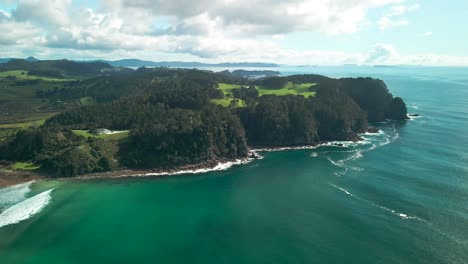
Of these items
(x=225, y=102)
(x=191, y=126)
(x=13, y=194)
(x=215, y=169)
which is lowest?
(x=13, y=194)

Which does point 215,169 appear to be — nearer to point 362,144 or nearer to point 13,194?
point 13,194

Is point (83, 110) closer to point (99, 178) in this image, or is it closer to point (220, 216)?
point (99, 178)

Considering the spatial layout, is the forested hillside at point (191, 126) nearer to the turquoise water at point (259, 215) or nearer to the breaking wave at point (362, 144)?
the breaking wave at point (362, 144)

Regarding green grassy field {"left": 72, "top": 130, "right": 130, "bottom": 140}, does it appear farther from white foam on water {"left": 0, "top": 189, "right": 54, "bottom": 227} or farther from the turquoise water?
white foam on water {"left": 0, "top": 189, "right": 54, "bottom": 227}

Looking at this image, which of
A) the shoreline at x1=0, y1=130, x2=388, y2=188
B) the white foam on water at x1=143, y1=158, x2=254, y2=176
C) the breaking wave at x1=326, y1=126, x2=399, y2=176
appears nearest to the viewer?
the shoreline at x1=0, y1=130, x2=388, y2=188

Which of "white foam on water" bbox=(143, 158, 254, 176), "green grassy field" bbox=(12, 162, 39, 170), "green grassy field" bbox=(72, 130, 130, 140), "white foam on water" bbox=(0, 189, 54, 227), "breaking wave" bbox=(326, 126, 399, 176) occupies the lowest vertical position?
"white foam on water" bbox=(0, 189, 54, 227)

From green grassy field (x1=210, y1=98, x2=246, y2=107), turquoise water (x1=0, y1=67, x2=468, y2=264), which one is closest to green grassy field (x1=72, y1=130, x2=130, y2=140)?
turquoise water (x1=0, y1=67, x2=468, y2=264)

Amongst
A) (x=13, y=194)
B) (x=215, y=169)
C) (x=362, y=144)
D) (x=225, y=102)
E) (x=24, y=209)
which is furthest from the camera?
(x=225, y=102)

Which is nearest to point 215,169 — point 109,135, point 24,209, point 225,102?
point 109,135
